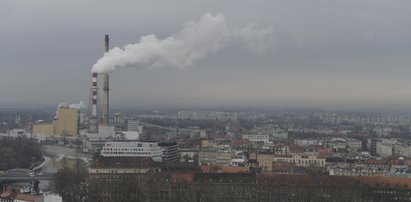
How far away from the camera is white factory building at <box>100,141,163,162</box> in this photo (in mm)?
44406

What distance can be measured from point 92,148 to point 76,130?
13.5 m

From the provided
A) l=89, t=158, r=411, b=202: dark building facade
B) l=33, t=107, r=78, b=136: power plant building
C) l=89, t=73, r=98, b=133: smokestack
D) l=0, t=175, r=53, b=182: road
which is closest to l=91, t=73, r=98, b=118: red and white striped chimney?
l=89, t=73, r=98, b=133: smokestack

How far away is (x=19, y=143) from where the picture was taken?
53.9 meters

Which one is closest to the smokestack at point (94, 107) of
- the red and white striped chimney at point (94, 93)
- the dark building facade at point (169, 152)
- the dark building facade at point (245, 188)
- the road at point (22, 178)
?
the red and white striped chimney at point (94, 93)

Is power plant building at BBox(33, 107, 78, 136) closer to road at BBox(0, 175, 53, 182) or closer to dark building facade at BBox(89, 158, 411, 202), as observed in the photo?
road at BBox(0, 175, 53, 182)

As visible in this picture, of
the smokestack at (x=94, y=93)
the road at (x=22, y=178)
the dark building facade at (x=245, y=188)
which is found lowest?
the road at (x=22, y=178)

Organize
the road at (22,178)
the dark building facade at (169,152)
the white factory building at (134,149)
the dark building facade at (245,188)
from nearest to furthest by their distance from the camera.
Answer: the dark building facade at (245,188) → the road at (22,178) → the white factory building at (134,149) → the dark building facade at (169,152)

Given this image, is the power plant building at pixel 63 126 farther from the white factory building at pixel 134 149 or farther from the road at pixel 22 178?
the road at pixel 22 178

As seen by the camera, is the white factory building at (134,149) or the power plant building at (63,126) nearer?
the white factory building at (134,149)

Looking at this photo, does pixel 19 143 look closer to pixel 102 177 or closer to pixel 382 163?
pixel 102 177

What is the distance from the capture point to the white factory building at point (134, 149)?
44.4 meters

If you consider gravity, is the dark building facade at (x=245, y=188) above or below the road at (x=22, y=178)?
above

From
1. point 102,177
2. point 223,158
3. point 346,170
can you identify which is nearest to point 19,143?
point 223,158

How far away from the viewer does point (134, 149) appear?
4528cm
